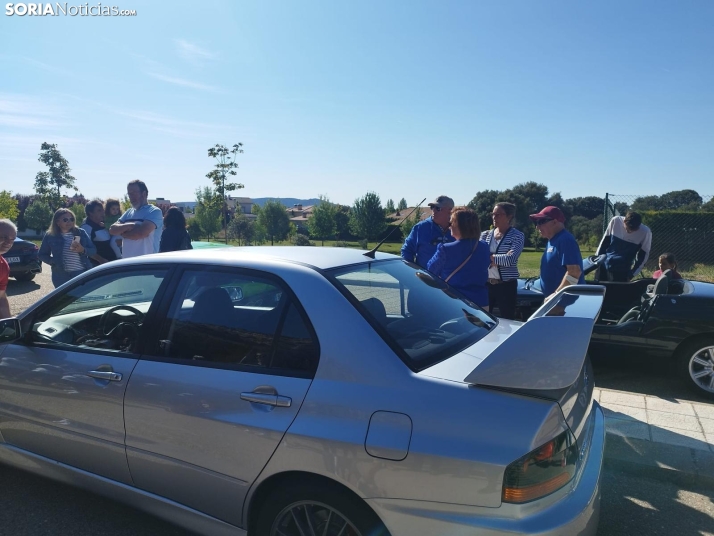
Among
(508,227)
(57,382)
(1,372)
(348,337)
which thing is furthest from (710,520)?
(1,372)

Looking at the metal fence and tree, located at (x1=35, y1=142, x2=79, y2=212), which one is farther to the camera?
tree, located at (x1=35, y1=142, x2=79, y2=212)

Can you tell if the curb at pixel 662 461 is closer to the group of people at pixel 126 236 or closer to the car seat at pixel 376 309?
the car seat at pixel 376 309

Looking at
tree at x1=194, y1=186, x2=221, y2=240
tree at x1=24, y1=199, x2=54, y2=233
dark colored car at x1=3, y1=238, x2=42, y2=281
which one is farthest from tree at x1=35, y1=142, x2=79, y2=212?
dark colored car at x1=3, y1=238, x2=42, y2=281

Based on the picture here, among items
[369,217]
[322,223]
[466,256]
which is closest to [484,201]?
[369,217]

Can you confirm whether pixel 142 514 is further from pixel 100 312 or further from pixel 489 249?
pixel 489 249

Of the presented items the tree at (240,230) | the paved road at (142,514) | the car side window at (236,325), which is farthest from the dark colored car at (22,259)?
the tree at (240,230)

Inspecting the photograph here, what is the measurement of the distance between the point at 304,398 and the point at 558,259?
322cm

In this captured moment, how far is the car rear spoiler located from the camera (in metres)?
1.85

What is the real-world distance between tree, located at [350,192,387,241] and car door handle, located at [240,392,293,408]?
39.1 metres

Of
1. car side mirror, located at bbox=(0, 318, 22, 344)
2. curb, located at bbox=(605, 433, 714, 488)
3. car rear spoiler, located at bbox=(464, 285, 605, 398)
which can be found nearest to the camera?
car rear spoiler, located at bbox=(464, 285, 605, 398)

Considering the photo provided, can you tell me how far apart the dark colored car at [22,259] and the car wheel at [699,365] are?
1346 centimetres

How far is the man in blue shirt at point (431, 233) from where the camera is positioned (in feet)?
16.5

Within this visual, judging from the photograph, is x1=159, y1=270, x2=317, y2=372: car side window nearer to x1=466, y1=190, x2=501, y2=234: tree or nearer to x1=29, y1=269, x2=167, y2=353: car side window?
x1=29, y1=269, x2=167, y2=353: car side window

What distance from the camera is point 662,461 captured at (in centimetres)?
330
